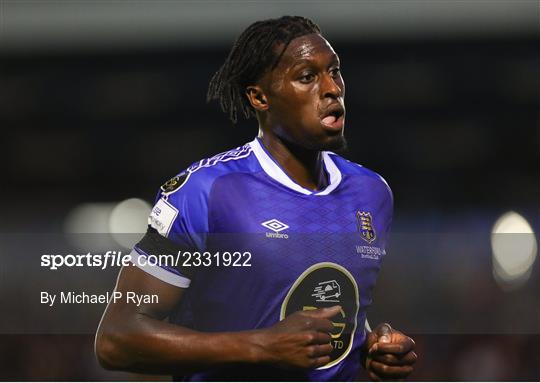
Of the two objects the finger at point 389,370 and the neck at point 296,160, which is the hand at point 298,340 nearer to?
the finger at point 389,370

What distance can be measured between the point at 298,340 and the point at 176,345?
449 mm

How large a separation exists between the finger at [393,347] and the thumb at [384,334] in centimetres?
2

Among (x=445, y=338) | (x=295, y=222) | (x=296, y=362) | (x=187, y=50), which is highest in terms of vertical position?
(x=187, y=50)

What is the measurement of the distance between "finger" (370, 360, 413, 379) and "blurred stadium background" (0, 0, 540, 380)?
212 cm

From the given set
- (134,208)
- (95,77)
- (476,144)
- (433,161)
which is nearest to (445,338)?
(433,161)

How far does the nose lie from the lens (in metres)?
3.15

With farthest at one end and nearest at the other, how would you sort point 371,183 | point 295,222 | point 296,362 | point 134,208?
point 134,208
point 371,183
point 295,222
point 296,362

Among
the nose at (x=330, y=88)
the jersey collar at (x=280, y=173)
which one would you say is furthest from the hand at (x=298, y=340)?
the nose at (x=330, y=88)

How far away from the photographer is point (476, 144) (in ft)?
26.3

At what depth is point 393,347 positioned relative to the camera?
3133 mm

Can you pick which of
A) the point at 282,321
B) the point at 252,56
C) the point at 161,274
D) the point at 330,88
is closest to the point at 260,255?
the point at 282,321

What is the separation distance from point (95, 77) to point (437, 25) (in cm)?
361

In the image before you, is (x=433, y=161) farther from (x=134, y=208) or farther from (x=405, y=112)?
(x=134, y=208)

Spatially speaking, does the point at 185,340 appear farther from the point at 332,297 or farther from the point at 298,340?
the point at 332,297
